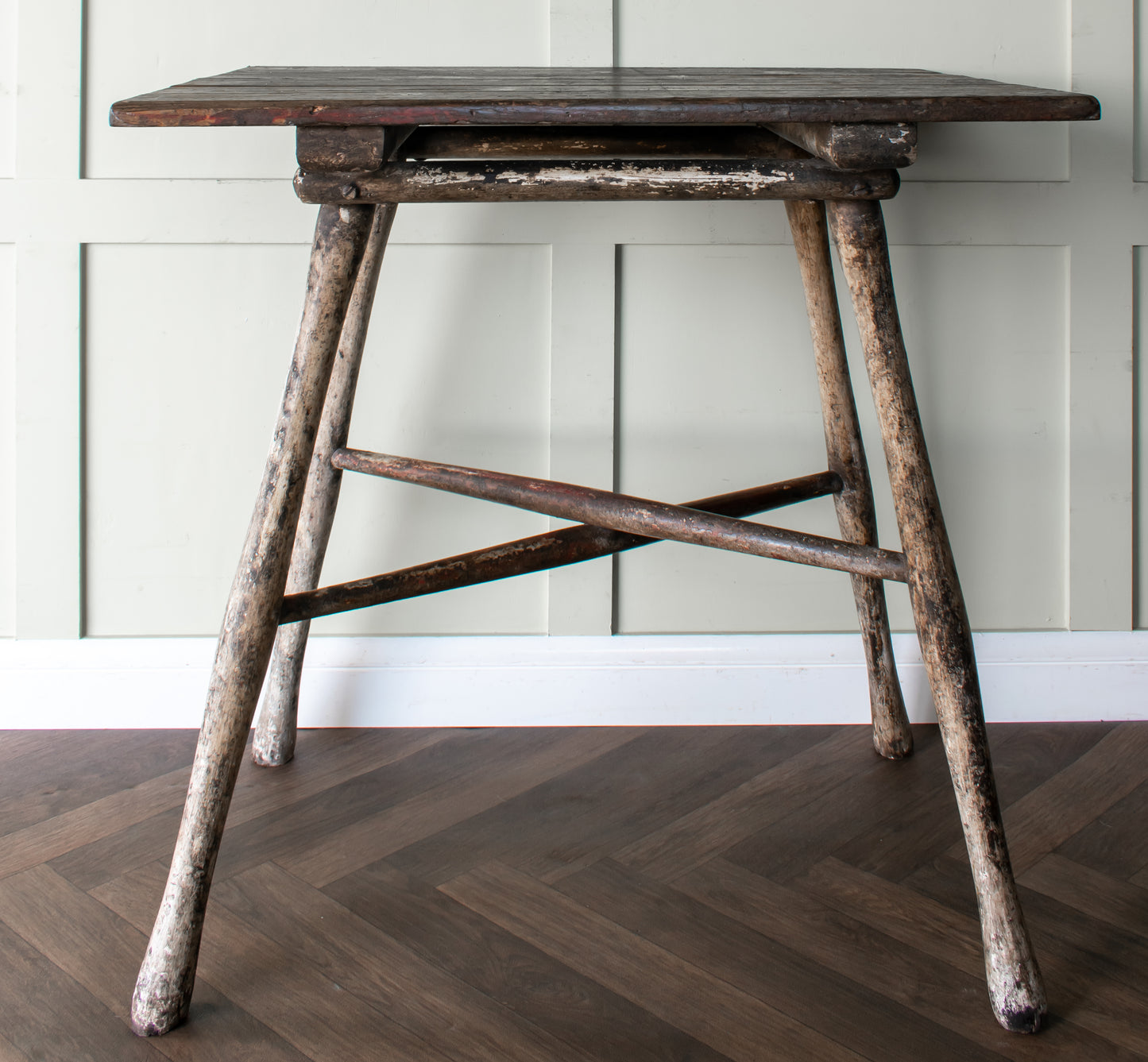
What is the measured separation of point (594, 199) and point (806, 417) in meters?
0.71

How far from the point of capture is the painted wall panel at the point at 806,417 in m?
1.52

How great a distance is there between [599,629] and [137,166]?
88 centimetres

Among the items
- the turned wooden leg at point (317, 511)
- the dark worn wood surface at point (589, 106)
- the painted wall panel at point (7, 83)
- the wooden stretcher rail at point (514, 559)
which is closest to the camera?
the dark worn wood surface at point (589, 106)

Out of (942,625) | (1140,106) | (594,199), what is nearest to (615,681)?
(942,625)

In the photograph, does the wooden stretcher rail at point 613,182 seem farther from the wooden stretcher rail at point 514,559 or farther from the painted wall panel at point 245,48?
the painted wall panel at point 245,48

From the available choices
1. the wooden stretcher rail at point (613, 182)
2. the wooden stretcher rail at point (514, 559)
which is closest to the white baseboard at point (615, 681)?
the wooden stretcher rail at point (514, 559)

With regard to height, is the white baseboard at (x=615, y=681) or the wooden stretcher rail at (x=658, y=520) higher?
the wooden stretcher rail at (x=658, y=520)

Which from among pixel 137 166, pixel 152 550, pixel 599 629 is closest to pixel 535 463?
pixel 599 629

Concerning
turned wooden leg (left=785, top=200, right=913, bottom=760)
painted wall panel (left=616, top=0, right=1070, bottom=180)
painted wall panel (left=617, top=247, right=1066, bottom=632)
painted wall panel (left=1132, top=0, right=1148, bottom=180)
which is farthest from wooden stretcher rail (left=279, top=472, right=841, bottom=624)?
painted wall panel (left=1132, top=0, right=1148, bottom=180)

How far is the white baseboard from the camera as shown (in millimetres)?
1562

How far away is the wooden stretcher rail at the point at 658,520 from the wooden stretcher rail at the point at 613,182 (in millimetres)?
293

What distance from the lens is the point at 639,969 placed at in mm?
1041

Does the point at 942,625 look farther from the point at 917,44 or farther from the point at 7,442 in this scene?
the point at 7,442

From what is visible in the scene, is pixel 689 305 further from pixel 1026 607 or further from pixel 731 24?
pixel 1026 607
